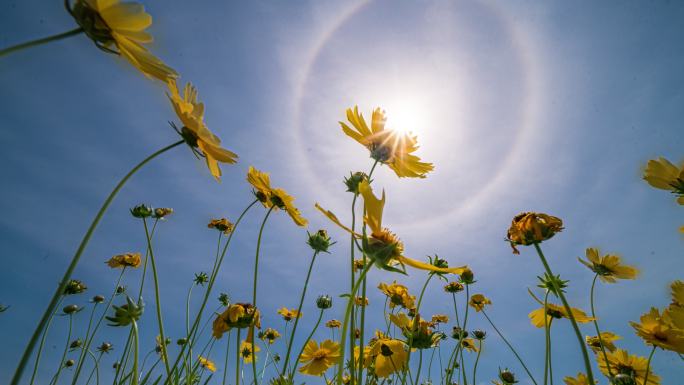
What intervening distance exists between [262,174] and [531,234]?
3.95ft

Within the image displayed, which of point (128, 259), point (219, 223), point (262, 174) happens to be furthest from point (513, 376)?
point (128, 259)

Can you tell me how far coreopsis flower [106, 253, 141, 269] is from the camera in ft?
8.78

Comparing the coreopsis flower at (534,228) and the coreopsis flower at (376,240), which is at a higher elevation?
the coreopsis flower at (534,228)

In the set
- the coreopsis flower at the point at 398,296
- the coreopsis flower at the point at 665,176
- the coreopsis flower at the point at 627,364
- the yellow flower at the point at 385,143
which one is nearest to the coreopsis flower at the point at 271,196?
the yellow flower at the point at 385,143

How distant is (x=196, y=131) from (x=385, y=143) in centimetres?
85

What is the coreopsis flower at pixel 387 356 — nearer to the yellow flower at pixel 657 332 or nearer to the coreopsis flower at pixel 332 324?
the yellow flower at pixel 657 332

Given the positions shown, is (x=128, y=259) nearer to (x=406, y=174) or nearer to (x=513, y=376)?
(x=406, y=174)

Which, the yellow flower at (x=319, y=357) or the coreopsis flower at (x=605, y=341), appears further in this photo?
the coreopsis flower at (x=605, y=341)

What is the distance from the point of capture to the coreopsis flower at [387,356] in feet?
5.36

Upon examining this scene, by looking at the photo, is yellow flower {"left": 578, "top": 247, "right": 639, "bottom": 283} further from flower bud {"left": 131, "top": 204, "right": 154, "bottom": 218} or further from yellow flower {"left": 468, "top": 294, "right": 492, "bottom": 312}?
flower bud {"left": 131, "top": 204, "right": 154, "bottom": 218}

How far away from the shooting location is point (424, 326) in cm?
173

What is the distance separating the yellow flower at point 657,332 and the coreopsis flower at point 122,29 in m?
1.89

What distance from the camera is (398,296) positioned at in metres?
2.61

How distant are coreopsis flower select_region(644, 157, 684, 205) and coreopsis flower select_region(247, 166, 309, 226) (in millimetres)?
1572
